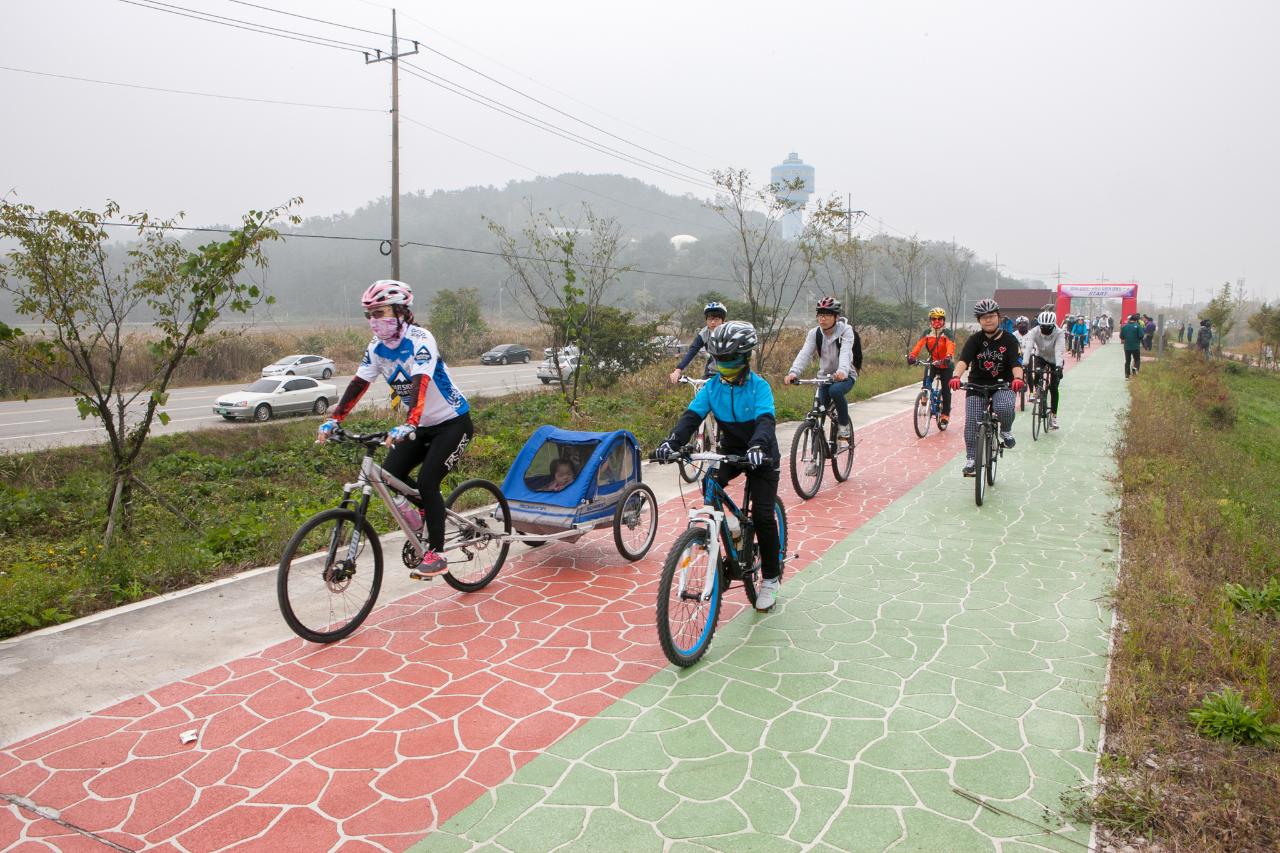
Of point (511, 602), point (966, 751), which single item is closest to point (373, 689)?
point (511, 602)

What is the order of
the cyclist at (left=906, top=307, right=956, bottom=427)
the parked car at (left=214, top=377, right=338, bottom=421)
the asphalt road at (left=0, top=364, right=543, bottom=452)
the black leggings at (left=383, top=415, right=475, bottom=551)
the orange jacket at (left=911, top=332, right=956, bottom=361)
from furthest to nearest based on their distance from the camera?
the parked car at (left=214, top=377, right=338, bottom=421) < the asphalt road at (left=0, top=364, right=543, bottom=452) < the orange jacket at (left=911, top=332, right=956, bottom=361) < the cyclist at (left=906, top=307, right=956, bottom=427) < the black leggings at (left=383, top=415, right=475, bottom=551)

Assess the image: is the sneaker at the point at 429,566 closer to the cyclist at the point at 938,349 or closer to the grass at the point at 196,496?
the grass at the point at 196,496

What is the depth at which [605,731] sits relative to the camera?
3734 millimetres

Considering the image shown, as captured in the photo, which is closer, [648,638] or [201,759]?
[201,759]

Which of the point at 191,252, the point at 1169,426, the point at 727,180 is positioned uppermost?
the point at 727,180

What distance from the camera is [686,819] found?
122 inches

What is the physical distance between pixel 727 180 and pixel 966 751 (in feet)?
59.3

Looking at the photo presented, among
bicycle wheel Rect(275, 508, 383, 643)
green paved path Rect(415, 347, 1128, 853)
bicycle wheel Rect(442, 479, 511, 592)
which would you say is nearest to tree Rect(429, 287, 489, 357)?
bicycle wheel Rect(442, 479, 511, 592)

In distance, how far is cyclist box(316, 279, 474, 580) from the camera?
483 cm

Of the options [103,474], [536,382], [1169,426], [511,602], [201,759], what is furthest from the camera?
[536,382]

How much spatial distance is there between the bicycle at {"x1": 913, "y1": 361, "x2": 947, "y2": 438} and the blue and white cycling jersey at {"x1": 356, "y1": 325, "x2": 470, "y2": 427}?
8591mm

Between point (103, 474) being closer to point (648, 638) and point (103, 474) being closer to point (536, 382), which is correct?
point (648, 638)

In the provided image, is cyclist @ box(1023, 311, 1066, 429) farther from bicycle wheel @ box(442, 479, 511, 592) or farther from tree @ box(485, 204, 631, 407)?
bicycle wheel @ box(442, 479, 511, 592)

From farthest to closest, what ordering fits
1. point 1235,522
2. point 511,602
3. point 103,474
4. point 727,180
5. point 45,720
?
point 727,180 < point 103,474 < point 1235,522 < point 511,602 < point 45,720
